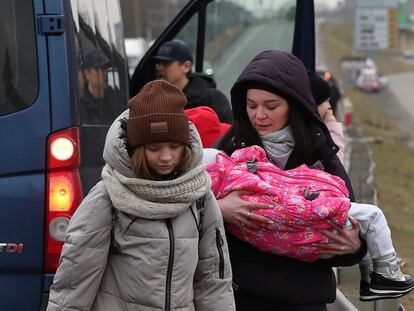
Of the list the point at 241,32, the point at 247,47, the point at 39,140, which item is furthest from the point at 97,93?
the point at 241,32

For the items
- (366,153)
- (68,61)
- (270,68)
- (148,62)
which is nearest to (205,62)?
(148,62)

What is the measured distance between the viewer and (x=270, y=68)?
11.7 feet

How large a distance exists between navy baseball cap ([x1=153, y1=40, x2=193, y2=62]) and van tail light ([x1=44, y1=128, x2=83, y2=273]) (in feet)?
8.56

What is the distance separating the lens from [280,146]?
363 centimetres

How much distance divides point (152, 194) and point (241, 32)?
579 centimetres

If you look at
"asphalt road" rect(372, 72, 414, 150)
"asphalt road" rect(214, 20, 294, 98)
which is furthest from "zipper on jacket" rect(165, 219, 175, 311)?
"asphalt road" rect(372, 72, 414, 150)

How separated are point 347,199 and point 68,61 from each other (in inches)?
58.6

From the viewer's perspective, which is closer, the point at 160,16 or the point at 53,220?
the point at 53,220

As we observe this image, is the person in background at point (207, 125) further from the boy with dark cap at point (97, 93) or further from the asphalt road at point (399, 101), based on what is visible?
the asphalt road at point (399, 101)

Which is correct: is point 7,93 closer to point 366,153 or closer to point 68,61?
point 68,61

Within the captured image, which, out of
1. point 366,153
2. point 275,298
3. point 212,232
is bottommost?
point 366,153

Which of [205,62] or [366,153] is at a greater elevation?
[205,62]

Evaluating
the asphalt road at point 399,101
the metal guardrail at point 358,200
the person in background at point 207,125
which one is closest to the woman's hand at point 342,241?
the metal guardrail at point 358,200

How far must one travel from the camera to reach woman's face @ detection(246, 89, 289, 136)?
361cm
